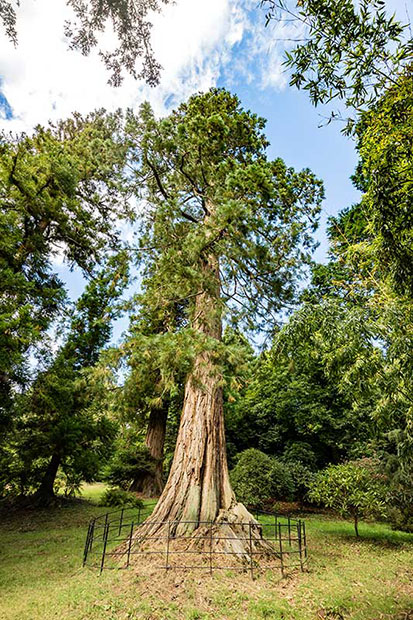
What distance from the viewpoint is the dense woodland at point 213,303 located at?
148 inches

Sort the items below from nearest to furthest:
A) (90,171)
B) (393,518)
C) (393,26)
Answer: (393,26) < (393,518) < (90,171)

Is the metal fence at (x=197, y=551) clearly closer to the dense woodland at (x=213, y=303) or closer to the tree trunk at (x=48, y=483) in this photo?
the dense woodland at (x=213, y=303)

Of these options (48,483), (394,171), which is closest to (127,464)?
(48,483)

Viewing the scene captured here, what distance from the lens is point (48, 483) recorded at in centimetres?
973

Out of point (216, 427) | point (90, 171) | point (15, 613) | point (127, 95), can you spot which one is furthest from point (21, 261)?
point (15, 613)

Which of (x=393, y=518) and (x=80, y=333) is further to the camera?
(x=80, y=333)

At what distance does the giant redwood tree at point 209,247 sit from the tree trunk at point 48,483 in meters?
5.68

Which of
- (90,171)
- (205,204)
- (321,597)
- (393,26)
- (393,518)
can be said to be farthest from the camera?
(90,171)

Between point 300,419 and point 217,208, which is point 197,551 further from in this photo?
point 300,419

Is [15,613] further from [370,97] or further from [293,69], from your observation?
[370,97]

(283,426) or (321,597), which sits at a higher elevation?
(283,426)

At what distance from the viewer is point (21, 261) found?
909 centimetres

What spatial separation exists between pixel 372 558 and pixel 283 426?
677 centimetres

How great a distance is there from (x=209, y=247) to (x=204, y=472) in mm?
4095
